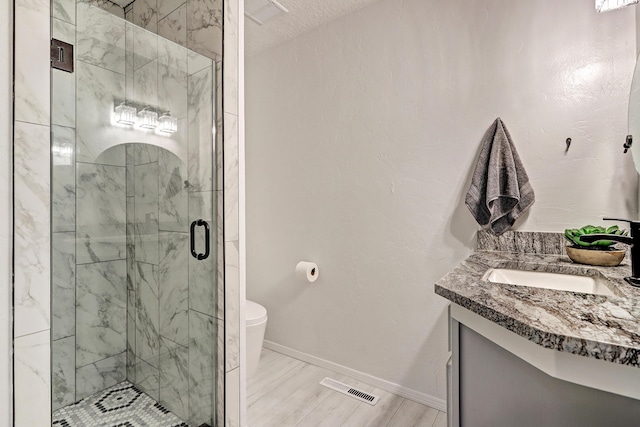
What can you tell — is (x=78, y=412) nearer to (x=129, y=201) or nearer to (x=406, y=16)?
(x=129, y=201)

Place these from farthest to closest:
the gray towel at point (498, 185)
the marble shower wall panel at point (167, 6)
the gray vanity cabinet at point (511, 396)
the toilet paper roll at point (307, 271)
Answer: the toilet paper roll at point (307, 271)
the gray towel at point (498, 185)
the marble shower wall panel at point (167, 6)
the gray vanity cabinet at point (511, 396)

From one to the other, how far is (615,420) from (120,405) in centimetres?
159

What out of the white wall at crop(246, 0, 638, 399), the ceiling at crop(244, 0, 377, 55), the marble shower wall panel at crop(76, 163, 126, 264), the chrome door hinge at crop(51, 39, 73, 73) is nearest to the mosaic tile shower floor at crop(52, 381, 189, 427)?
the marble shower wall panel at crop(76, 163, 126, 264)

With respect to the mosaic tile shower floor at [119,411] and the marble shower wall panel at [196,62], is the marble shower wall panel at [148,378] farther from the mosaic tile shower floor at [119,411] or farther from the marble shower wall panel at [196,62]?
the marble shower wall panel at [196,62]

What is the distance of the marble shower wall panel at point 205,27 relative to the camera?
4.71 feet

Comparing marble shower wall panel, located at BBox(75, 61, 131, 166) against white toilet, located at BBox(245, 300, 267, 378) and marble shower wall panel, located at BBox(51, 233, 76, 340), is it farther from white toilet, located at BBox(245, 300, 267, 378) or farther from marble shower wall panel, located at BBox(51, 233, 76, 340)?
white toilet, located at BBox(245, 300, 267, 378)

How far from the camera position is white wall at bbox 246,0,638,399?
5.18ft

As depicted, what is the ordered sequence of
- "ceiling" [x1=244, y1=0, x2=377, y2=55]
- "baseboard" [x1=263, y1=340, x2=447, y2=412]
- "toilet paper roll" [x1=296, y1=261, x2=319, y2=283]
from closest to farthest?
1. "baseboard" [x1=263, y1=340, x2=447, y2=412]
2. "ceiling" [x1=244, y1=0, x2=377, y2=55]
3. "toilet paper roll" [x1=296, y1=261, x2=319, y2=283]

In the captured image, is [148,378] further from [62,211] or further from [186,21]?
[186,21]

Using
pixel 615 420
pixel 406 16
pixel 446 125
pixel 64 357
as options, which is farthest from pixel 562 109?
pixel 64 357

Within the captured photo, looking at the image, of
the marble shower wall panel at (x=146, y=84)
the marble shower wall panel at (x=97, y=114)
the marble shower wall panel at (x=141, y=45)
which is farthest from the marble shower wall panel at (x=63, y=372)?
the marble shower wall panel at (x=141, y=45)

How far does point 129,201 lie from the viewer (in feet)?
4.45
